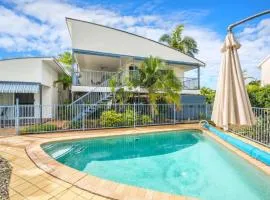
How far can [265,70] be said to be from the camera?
27188mm

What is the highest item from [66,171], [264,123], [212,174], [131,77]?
[131,77]

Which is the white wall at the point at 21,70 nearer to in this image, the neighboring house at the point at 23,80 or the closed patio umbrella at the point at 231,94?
the neighboring house at the point at 23,80

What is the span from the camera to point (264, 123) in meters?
9.84

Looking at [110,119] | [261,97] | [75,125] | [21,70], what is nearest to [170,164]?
[110,119]

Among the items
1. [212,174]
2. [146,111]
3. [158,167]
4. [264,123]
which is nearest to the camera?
[212,174]

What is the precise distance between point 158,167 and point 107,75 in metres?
13.9

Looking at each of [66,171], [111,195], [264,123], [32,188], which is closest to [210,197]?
[111,195]

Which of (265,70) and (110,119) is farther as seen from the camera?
(265,70)

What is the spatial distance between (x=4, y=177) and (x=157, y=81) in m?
12.3

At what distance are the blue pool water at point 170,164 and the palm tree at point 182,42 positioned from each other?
22986 mm

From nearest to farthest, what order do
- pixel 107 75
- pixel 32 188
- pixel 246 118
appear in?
pixel 246 118 → pixel 32 188 → pixel 107 75

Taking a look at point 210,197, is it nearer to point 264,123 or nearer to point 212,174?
point 212,174

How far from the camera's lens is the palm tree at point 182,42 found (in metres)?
34.2

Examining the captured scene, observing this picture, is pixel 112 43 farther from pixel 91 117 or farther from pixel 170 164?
pixel 170 164
